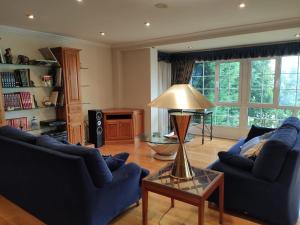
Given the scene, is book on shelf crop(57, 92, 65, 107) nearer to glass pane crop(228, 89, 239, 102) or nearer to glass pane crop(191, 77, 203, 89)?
glass pane crop(191, 77, 203, 89)

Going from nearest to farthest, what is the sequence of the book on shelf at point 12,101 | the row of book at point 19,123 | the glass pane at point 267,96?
the book on shelf at point 12,101 → the row of book at point 19,123 → the glass pane at point 267,96

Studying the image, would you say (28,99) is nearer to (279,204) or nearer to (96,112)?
(96,112)

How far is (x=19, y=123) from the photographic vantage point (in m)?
3.84

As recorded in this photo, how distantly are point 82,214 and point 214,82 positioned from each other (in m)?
4.72

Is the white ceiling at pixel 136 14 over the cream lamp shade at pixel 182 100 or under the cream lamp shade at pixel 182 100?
over

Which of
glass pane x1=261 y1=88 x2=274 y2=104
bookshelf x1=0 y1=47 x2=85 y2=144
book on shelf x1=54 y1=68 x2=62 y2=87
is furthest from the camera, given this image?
glass pane x1=261 y1=88 x2=274 y2=104

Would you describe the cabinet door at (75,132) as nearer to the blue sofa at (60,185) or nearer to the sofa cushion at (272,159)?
the blue sofa at (60,185)

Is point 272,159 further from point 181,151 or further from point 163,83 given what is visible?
point 163,83

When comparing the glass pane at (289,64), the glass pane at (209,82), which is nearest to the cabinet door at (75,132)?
the glass pane at (209,82)

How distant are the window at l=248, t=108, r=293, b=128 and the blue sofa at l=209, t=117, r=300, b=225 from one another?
9.84 feet

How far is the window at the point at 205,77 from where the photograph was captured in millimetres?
5762

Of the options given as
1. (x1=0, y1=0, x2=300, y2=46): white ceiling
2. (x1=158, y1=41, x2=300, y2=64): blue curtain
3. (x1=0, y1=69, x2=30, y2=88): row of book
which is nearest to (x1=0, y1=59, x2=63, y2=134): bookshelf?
(x1=0, y1=69, x2=30, y2=88): row of book

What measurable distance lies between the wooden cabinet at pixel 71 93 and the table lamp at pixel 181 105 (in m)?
2.89

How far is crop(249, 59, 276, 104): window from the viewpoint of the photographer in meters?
4.98
